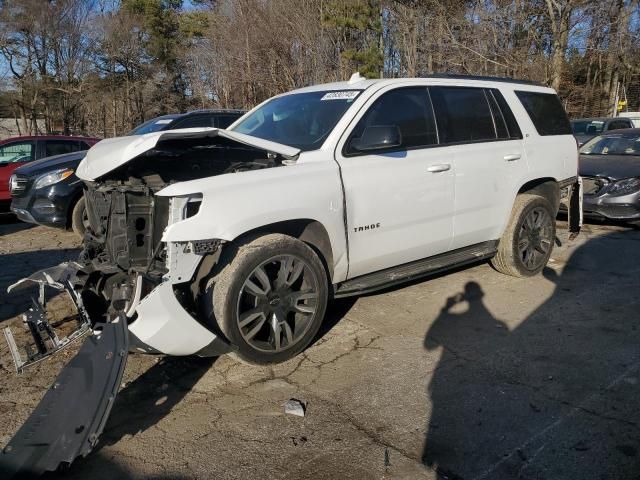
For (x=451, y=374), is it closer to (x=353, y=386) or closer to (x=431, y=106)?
(x=353, y=386)

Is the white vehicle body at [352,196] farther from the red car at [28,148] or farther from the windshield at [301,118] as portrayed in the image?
the red car at [28,148]

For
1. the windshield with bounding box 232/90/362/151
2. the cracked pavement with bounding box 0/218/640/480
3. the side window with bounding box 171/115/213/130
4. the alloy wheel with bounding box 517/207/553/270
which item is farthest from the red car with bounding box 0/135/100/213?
the alloy wheel with bounding box 517/207/553/270

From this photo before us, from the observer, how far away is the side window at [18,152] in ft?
33.2

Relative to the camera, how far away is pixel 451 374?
3.62 meters

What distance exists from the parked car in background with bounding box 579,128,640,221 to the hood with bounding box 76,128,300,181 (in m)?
6.04

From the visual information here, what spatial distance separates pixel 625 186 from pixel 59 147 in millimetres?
9819

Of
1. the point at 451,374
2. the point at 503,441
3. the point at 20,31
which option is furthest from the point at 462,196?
the point at 20,31

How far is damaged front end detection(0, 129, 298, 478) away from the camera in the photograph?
271 centimetres

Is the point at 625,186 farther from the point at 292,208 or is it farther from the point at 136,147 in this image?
the point at 136,147

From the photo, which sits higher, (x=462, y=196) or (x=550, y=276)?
(x=462, y=196)

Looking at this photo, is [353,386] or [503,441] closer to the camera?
[503,441]

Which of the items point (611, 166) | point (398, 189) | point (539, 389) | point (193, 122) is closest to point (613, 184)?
point (611, 166)

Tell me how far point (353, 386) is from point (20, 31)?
100 ft

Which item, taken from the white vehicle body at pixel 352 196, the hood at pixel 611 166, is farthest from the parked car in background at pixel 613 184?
the white vehicle body at pixel 352 196
